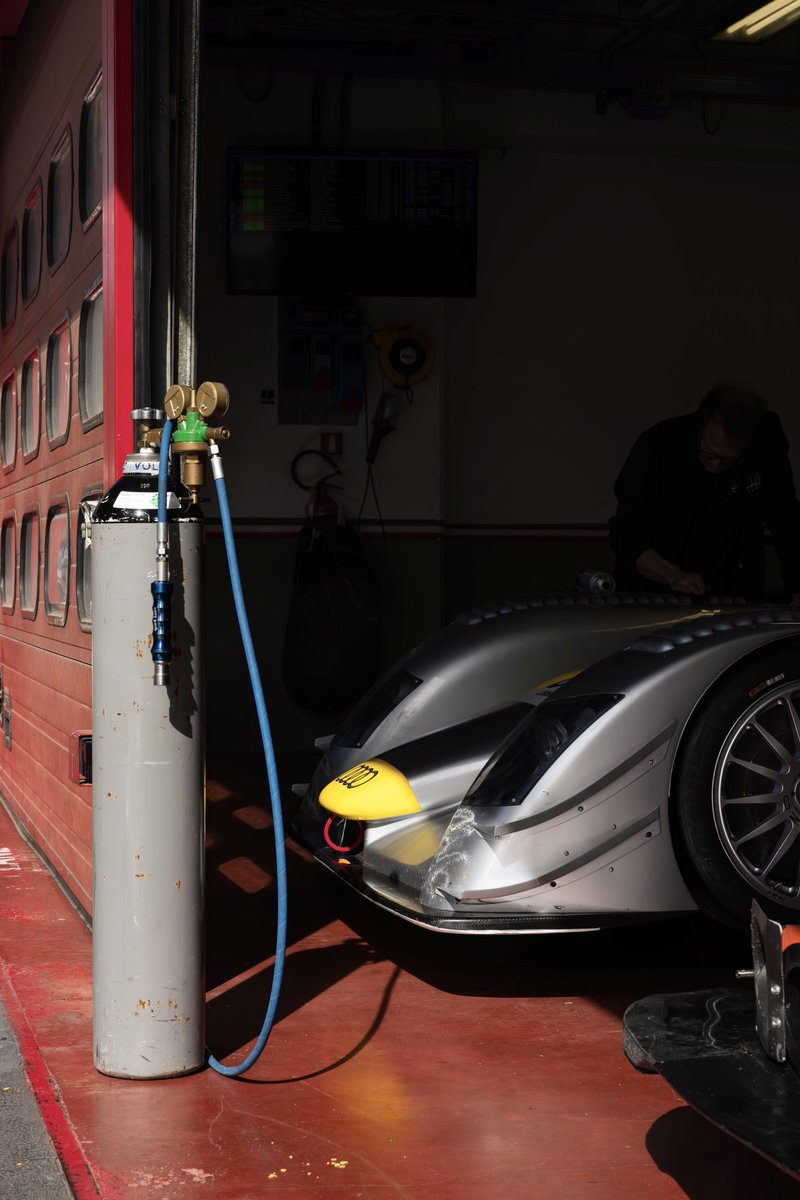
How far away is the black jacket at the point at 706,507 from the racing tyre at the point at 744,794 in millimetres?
1510

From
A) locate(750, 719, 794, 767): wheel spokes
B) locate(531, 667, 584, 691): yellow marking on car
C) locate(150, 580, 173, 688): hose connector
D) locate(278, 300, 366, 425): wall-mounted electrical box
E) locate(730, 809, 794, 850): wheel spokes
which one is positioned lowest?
locate(730, 809, 794, 850): wheel spokes

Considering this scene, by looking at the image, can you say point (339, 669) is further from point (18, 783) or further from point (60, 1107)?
point (60, 1107)

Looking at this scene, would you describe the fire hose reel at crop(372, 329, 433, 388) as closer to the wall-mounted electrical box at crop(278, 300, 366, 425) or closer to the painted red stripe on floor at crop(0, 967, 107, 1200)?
the wall-mounted electrical box at crop(278, 300, 366, 425)

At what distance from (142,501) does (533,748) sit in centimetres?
107

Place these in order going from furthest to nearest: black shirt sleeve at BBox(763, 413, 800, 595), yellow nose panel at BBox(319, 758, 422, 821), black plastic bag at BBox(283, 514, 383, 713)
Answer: black plastic bag at BBox(283, 514, 383, 713) → black shirt sleeve at BBox(763, 413, 800, 595) → yellow nose panel at BBox(319, 758, 422, 821)

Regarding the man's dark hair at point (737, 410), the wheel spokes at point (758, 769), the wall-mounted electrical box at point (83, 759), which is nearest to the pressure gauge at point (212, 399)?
the wall-mounted electrical box at point (83, 759)

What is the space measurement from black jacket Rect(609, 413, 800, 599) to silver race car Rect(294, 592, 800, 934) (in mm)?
1343

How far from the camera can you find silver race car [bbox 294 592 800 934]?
3.03 m

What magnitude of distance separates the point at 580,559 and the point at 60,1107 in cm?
606

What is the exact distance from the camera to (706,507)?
4.75 meters

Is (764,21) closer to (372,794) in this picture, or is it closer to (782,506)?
(782,506)

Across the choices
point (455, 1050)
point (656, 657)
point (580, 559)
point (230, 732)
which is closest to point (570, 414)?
point (580, 559)

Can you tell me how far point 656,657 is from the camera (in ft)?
10.5

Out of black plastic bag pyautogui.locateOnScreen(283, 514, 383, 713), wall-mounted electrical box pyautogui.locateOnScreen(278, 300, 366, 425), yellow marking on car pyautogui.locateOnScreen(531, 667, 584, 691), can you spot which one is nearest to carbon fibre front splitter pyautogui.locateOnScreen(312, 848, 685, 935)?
yellow marking on car pyautogui.locateOnScreen(531, 667, 584, 691)
